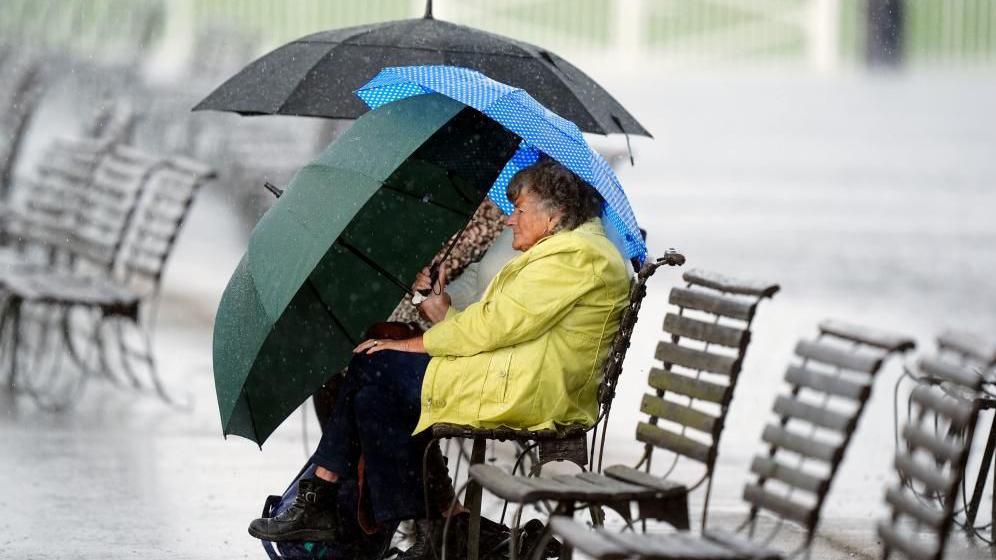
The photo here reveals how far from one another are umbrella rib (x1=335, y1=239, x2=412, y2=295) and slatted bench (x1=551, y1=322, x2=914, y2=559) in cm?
142

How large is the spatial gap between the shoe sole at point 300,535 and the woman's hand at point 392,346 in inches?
22.0

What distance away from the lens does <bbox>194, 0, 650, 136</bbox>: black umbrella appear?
5938 millimetres

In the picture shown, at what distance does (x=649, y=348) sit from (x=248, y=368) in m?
5.83

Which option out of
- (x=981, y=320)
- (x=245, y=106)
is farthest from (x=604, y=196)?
(x=981, y=320)

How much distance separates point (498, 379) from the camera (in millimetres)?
5047

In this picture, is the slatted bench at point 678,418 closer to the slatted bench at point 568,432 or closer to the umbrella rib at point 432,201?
the slatted bench at point 568,432

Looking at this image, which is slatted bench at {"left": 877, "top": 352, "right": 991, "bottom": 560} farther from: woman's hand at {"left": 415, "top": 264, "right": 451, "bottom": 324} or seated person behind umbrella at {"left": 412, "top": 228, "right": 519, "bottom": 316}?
seated person behind umbrella at {"left": 412, "top": 228, "right": 519, "bottom": 316}

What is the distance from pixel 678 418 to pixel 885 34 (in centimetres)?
4044

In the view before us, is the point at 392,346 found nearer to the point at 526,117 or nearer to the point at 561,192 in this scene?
the point at 561,192

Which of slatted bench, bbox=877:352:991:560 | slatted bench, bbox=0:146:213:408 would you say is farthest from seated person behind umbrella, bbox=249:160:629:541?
slatted bench, bbox=0:146:213:408

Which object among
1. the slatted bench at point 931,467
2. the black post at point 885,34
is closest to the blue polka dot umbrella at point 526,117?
the slatted bench at point 931,467

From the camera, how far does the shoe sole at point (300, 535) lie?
17.5 ft

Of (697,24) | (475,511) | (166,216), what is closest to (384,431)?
(475,511)

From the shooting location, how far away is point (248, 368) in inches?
201
